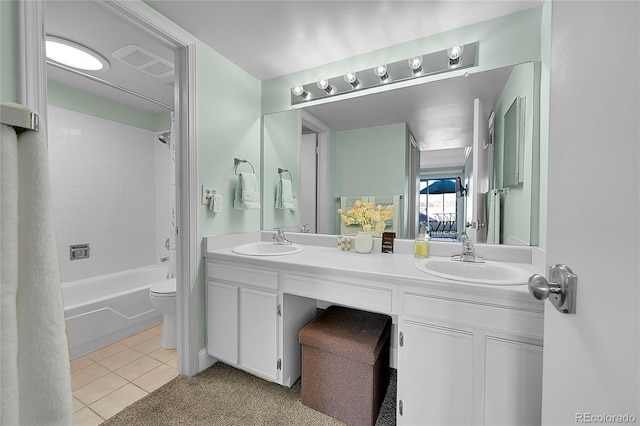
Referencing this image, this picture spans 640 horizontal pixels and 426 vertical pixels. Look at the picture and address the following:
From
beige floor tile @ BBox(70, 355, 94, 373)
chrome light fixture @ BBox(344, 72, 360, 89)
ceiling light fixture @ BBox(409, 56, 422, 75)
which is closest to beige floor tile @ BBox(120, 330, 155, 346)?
beige floor tile @ BBox(70, 355, 94, 373)

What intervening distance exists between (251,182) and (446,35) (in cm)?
163

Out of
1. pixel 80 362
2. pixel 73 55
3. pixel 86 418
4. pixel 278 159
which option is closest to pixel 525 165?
pixel 278 159

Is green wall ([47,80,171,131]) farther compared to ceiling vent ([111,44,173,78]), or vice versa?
green wall ([47,80,171,131])

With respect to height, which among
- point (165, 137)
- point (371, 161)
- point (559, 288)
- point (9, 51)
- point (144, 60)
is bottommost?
point (559, 288)

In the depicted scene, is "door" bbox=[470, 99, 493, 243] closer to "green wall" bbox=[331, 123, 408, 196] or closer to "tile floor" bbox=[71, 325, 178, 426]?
"green wall" bbox=[331, 123, 408, 196]

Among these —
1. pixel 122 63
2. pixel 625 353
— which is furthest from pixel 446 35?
pixel 122 63

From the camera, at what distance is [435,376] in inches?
44.9

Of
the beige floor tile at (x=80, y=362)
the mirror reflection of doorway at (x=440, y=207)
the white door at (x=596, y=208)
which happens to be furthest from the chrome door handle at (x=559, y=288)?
the beige floor tile at (x=80, y=362)

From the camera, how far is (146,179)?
3.26 meters

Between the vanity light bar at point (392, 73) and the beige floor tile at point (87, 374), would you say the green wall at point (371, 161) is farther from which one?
the beige floor tile at point (87, 374)

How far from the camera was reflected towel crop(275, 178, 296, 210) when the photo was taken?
89.7 inches

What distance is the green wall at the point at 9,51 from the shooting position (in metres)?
1.00

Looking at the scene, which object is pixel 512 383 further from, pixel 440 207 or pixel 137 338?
pixel 137 338

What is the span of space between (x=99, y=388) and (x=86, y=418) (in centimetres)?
27
